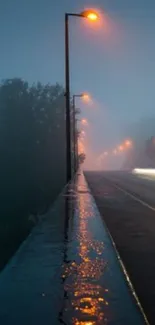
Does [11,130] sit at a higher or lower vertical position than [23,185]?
higher

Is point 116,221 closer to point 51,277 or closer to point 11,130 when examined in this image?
point 51,277

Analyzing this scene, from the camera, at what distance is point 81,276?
18.4 feet

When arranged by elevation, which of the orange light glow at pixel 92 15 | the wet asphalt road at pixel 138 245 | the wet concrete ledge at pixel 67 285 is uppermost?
the orange light glow at pixel 92 15

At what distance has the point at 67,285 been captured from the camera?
513 centimetres

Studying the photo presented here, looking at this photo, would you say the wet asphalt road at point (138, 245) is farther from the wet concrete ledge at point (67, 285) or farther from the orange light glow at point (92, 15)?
the orange light glow at point (92, 15)

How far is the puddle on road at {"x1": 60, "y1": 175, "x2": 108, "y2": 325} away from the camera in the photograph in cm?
398

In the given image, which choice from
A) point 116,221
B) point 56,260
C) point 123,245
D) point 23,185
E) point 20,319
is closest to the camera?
point 20,319

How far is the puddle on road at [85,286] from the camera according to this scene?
398 cm

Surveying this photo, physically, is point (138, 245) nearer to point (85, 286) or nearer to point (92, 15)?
point (85, 286)

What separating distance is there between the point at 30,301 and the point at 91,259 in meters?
2.33

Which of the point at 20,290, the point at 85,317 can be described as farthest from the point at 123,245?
the point at 85,317

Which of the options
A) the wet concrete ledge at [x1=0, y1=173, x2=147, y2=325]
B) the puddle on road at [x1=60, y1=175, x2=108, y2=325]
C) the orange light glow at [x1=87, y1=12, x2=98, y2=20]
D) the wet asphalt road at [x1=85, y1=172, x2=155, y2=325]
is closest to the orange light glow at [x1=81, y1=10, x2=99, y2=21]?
the orange light glow at [x1=87, y1=12, x2=98, y2=20]

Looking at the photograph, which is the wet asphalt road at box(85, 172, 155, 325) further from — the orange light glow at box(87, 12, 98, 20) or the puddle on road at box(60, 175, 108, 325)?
the orange light glow at box(87, 12, 98, 20)

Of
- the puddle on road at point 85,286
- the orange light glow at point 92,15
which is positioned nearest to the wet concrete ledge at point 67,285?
the puddle on road at point 85,286
